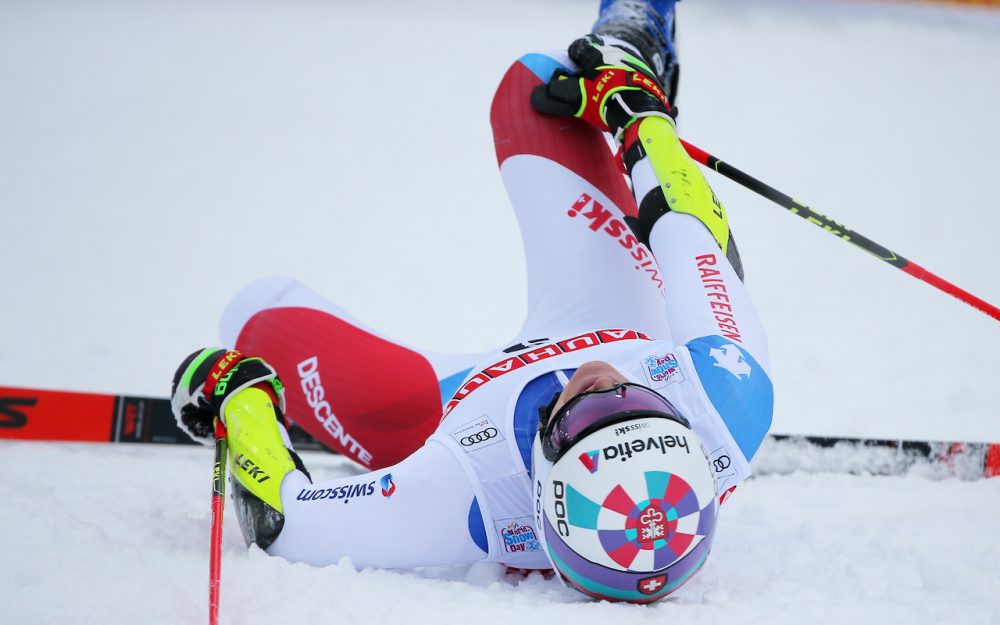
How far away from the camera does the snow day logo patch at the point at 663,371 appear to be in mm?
1684

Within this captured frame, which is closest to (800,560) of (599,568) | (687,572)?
(687,572)

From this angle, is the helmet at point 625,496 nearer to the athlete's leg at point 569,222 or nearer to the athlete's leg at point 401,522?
the athlete's leg at point 401,522

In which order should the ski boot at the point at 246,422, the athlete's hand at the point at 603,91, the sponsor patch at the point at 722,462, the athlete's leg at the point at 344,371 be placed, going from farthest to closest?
the athlete's leg at the point at 344,371 < the athlete's hand at the point at 603,91 < the ski boot at the point at 246,422 < the sponsor patch at the point at 722,462

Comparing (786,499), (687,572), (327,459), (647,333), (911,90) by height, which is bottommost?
(327,459)

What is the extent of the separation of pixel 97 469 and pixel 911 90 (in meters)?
5.04

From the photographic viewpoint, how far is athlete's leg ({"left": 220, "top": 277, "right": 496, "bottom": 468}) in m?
2.30

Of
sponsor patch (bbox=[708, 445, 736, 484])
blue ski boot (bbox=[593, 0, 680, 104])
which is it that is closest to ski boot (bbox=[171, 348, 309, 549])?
sponsor patch (bbox=[708, 445, 736, 484])

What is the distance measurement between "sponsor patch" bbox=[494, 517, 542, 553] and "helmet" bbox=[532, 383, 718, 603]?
15 cm

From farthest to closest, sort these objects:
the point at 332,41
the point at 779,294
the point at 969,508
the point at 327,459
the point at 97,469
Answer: the point at 332,41 < the point at 779,294 < the point at 327,459 < the point at 97,469 < the point at 969,508

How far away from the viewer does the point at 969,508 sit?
2168 mm

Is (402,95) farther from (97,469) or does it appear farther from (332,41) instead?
(97,469)

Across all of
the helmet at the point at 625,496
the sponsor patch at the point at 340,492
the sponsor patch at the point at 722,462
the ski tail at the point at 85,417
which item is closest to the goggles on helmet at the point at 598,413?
the helmet at the point at 625,496

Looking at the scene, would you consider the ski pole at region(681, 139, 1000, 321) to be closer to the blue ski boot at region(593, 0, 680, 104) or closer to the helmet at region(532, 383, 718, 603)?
the blue ski boot at region(593, 0, 680, 104)

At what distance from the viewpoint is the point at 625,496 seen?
143cm
